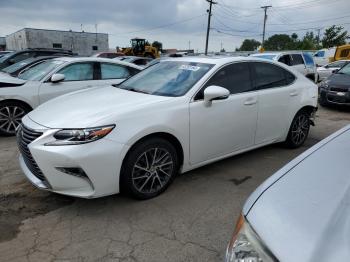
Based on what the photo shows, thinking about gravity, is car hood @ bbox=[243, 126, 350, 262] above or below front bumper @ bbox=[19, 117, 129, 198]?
above

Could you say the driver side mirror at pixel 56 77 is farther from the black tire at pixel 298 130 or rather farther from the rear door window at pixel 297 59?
the rear door window at pixel 297 59

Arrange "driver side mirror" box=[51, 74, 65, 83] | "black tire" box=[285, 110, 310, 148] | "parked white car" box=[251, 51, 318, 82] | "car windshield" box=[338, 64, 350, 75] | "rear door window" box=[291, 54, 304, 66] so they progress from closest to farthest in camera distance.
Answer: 1. "black tire" box=[285, 110, 310, 148]
2. "driver side mirror" box=[51, 74, 65, 83]
3. "car windshield" box=[338, 64, 350, 75]
4. "parked white car" box=[251, 51, 318, 82]
5. "rear door window" box=[291, 54, 304, 66]

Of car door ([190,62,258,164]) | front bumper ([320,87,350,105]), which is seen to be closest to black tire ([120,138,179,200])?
car door ([190,62,258,164])

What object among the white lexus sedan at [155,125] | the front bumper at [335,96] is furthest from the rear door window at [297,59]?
the white lexus sedan at [155,125]

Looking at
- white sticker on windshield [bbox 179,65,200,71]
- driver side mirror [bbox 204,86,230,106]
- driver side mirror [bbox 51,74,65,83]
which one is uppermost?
white sticker on windshield [bbox 179,65,200,71]

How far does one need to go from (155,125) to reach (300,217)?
7.20ft

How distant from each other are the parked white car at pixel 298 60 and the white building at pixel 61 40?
37.6 meters

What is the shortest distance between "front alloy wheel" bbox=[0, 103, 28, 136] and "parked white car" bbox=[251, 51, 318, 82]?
9373 millimetres

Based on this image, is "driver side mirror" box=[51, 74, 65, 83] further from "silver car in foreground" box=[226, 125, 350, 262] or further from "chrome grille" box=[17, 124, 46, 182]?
"silver car in foreground" box=[226, 125, 350, 262]

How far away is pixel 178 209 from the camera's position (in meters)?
3.53

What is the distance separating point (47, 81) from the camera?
6.58 meters

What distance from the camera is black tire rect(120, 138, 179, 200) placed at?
11.2 ft

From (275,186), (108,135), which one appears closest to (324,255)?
(275,186)

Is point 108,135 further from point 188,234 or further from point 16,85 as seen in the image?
point 16,85
